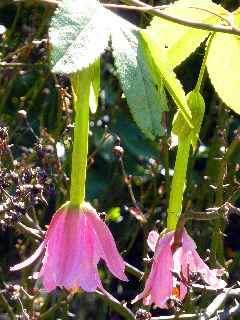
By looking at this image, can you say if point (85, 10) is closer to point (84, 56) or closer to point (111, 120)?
point (84, 56)

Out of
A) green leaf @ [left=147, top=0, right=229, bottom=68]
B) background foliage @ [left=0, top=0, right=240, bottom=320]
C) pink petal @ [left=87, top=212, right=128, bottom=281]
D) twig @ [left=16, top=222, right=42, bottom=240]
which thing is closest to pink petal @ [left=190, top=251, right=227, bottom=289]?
pink petal @ [left=87, top=212, right=128, bottom=281]

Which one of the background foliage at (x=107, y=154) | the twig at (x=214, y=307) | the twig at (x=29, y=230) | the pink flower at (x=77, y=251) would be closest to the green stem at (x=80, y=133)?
the pink flower at (x=77, y=251)

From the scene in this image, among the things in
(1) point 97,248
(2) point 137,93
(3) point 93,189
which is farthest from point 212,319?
(3) point 93,189

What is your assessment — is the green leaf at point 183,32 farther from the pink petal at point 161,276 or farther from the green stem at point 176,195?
the pink petal at point 161,276

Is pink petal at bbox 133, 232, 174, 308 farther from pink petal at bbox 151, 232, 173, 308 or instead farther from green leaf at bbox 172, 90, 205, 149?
green leaf at bbox 172, 90, 205, 149

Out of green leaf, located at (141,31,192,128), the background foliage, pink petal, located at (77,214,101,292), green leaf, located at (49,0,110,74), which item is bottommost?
the background foliage

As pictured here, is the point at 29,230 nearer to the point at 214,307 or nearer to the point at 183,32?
the point at 214,307
